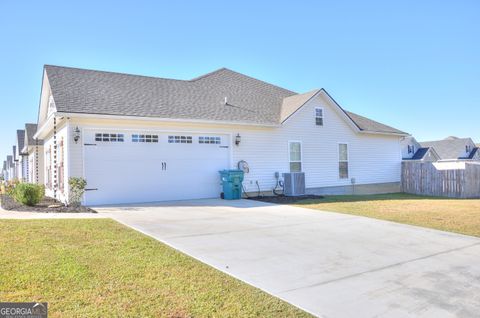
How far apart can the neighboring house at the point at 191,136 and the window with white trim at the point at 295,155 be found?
50mm

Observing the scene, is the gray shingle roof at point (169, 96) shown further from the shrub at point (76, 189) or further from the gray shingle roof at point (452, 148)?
the gray shingle roof at point (452, 148)

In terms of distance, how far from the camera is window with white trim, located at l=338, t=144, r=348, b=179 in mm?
18703

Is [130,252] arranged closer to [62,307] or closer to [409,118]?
[62,307]

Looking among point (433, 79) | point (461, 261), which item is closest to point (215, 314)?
point (461, 261)

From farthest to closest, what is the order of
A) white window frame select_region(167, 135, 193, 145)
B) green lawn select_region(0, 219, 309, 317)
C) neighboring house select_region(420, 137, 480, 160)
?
neighboring house select_region(420, 137, 480, 160)
white window frame select_region(167, 135, 193, 145)
green lawn select_region(0, 219, 309, 317)

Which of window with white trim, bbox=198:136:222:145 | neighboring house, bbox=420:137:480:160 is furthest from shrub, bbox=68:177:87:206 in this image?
neighboring house, bbox=420:137:480:160

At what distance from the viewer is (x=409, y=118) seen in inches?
1185

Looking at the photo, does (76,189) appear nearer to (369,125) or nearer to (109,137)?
(109,137)

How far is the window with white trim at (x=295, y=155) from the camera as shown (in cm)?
1689

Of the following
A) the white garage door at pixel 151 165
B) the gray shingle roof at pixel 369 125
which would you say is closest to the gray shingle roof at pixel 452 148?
the gray shingle roof at pixel 369 125

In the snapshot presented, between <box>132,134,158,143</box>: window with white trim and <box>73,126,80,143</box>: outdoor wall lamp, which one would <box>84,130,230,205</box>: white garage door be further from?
<box>73,126,80,143</box>: outdoor wall lamp

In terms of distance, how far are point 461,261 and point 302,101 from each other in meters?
12.7

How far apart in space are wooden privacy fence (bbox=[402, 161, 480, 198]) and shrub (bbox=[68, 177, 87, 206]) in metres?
17.5

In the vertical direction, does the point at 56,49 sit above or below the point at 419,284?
above
